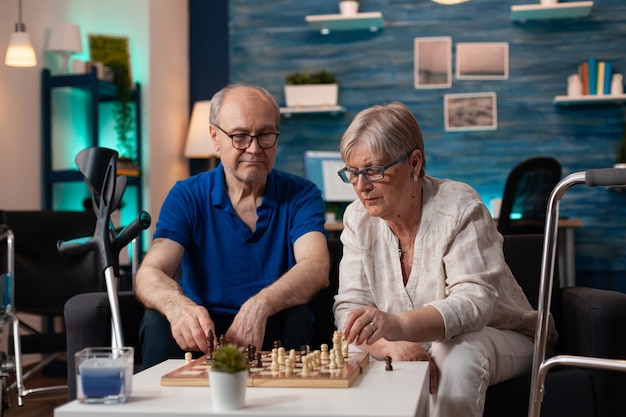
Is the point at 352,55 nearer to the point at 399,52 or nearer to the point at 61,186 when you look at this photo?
the point at 399,52

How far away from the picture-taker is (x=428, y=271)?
6.97 feet

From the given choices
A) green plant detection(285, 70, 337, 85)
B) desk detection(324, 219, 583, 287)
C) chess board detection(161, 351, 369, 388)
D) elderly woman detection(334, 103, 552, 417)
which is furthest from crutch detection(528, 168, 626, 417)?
green plant detection(285, 70, 337, 85)

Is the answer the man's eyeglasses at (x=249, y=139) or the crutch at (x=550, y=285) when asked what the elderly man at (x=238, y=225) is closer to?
the man's eyeglasses at (x=249, y=139)

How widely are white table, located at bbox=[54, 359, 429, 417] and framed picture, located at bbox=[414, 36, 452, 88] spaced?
416cm

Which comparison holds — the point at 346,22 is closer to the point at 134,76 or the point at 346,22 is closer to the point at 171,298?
the point at 134,76

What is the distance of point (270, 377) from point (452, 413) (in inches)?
21.2

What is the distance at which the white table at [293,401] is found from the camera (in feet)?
4.33

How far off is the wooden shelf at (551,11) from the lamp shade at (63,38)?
269 centimetres

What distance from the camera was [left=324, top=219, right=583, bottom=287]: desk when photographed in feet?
16.0

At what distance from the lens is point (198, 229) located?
2.53m

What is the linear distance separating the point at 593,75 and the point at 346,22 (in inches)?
63.4

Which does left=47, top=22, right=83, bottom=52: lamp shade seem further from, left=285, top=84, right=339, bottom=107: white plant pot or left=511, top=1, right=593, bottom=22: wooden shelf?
left=511, top=1, right=593, bottom=22: wooden shelf

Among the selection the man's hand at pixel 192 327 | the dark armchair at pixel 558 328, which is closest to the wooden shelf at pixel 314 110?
the dark armchair at pixel 558 328

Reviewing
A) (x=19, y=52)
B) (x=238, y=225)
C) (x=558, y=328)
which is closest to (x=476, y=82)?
(x=19, y=52)
